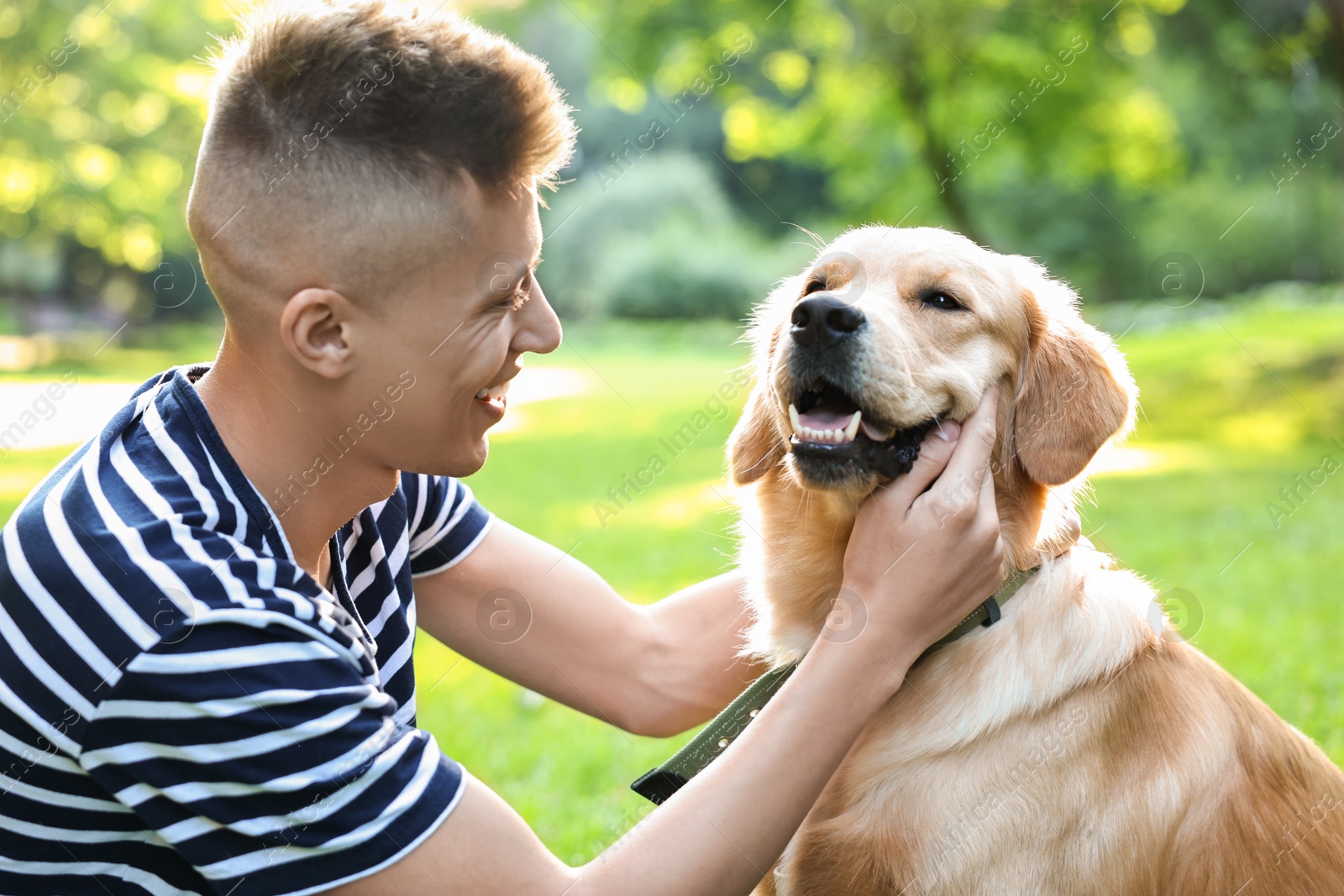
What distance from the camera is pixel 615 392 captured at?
1852 centimetres

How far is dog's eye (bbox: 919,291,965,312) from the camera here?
2393 millimetres

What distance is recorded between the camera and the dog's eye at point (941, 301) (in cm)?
239

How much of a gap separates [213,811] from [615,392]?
17127 millimetres

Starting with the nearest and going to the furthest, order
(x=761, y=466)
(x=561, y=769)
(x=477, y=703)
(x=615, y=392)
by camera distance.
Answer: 1. (x=761, y=466)
2. (x=561, y=769)
3. (x=477, y=703)
4. (x=615, y=392)

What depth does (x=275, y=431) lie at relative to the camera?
1.79 meters

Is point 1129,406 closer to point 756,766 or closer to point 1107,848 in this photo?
point 1107,848

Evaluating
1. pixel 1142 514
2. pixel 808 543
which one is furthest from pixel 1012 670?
pixel 1142 514

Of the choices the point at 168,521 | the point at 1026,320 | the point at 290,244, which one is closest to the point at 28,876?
the point at 168,521

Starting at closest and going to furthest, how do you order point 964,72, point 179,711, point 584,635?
point 179,711 < point 584,635 < point 964,72

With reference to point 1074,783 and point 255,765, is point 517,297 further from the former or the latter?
point 1074,783

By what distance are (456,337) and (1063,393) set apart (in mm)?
1370

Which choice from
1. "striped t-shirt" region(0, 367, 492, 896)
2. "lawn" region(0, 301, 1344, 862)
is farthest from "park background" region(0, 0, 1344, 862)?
"striped t-shirt" region(0, 367, 492, 896)

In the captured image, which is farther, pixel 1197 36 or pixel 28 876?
pixel 1197 36

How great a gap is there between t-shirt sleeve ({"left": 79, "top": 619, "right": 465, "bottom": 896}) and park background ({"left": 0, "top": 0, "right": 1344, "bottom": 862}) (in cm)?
119
